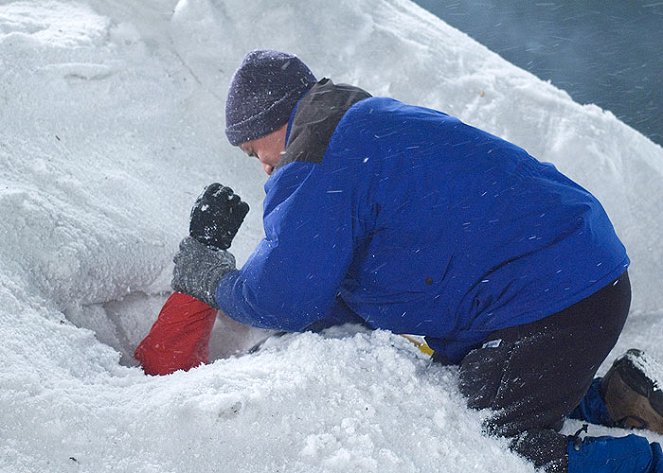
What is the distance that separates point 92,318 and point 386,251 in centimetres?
91

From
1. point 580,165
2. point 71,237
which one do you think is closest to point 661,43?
point 580,165

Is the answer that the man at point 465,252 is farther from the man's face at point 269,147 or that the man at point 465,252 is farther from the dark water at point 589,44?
the dark water at point 589,44

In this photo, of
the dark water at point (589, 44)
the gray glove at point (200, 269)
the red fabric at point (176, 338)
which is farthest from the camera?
the dark water at point (589, 44)

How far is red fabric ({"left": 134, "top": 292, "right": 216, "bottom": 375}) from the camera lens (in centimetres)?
187

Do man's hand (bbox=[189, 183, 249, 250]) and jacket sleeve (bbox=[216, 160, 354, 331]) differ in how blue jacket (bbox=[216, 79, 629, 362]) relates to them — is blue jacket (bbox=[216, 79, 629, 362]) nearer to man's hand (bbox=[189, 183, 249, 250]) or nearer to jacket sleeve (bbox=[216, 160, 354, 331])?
jacket sleeve (bbox=[216, 160, 354, 331])

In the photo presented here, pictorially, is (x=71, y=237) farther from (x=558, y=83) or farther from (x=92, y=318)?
(x=558, y=83)

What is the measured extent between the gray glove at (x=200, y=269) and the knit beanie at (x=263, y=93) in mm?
325

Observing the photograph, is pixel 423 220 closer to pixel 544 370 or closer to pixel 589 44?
pixel 544 370

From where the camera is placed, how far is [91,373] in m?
1.48

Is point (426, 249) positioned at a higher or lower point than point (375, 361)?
higher

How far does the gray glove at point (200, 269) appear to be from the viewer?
174cm

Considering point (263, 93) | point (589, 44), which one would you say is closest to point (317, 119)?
point (263, 93)

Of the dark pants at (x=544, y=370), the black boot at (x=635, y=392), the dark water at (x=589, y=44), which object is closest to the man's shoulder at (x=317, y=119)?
the dark pants at (x=544, y=370)

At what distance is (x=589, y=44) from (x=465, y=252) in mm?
4676
